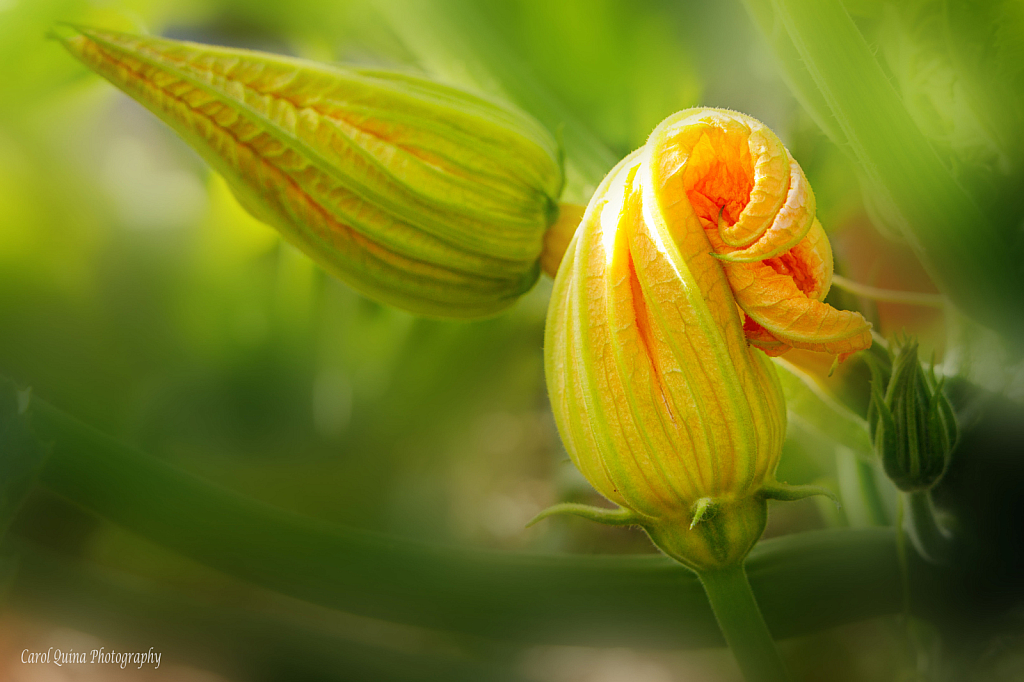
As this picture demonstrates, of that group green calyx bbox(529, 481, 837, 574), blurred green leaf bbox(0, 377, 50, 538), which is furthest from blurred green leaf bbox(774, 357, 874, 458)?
blurred green leaf bbox(0, 377, 50, 538)

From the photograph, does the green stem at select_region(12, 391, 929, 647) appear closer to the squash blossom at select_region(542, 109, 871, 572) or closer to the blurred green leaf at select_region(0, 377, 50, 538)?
the blurred green leaf at select_region(0, 377, 50, 538)

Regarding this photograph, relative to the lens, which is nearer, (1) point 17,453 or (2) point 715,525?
(2) point 715,525

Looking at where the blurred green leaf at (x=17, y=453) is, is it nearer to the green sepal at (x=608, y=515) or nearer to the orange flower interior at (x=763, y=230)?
the green sepal at (x=608, y=515)

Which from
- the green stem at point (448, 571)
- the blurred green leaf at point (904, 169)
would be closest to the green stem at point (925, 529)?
the green stem at point (448, 571)

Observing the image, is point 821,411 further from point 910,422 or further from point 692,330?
point 692,330

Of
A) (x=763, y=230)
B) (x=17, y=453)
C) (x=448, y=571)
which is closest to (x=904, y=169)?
(x=763, y=230)

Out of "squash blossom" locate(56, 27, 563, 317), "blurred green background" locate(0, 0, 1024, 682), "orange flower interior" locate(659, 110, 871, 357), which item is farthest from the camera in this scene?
"blurred green background" locate(0, 0, 1024, 682)

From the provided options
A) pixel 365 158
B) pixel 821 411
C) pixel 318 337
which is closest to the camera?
pixel 365 158
